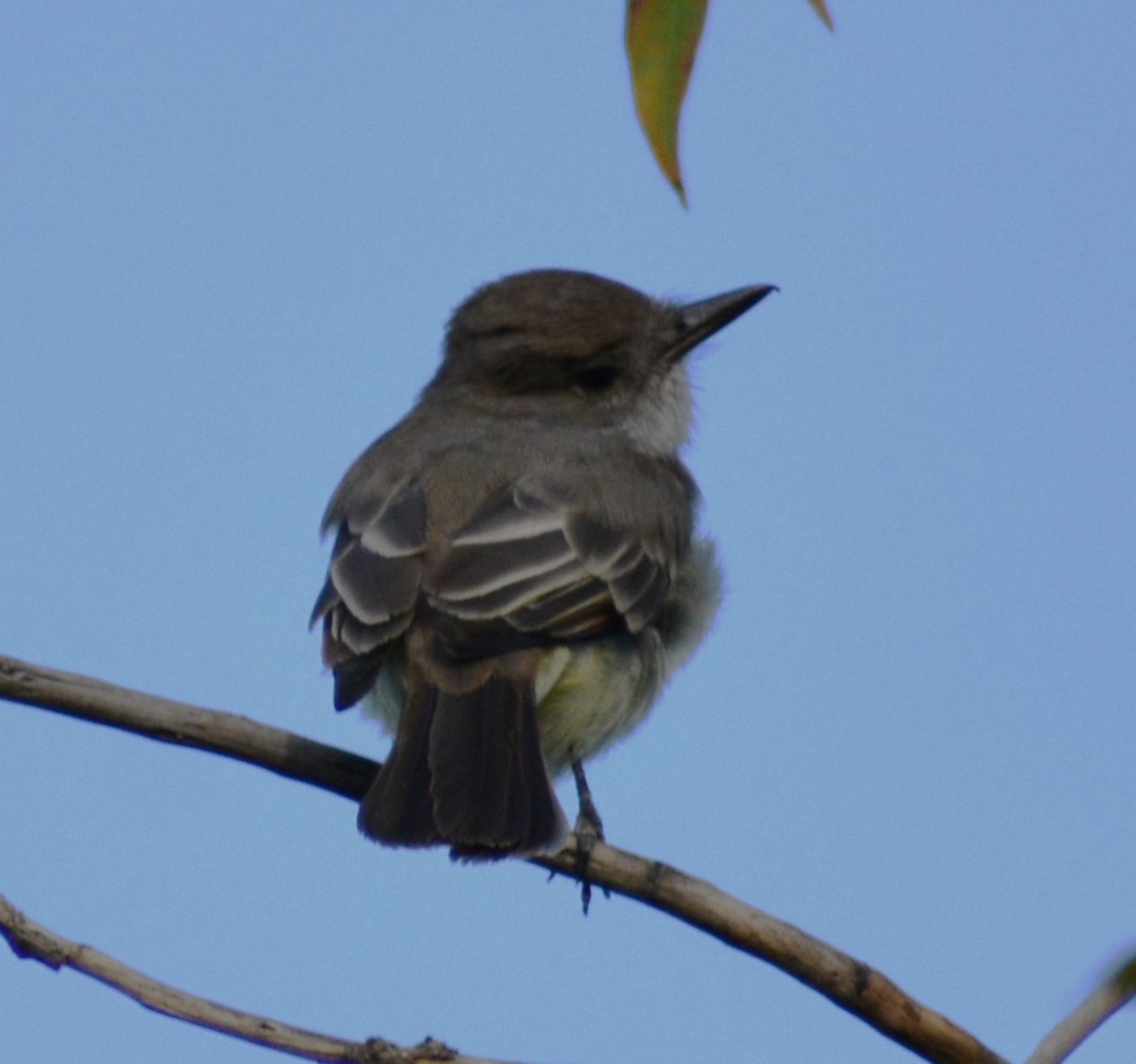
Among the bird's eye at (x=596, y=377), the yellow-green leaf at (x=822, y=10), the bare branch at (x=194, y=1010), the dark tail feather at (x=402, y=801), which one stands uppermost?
the bird's eye at (x=596, y=377)

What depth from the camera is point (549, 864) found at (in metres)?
→ 5.16

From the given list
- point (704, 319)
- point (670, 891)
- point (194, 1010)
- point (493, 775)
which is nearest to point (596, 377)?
point (704, 319)

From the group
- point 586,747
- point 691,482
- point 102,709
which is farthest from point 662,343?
point 102,709

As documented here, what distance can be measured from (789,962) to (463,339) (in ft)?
13.7

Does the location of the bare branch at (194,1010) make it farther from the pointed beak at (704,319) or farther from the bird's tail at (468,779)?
the pointed beak at (704,319)

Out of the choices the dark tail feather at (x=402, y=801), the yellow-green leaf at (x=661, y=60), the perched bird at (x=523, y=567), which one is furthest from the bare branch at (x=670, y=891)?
the yellow-green leaf at (x=661, y=60)

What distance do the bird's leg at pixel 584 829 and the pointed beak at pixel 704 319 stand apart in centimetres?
221

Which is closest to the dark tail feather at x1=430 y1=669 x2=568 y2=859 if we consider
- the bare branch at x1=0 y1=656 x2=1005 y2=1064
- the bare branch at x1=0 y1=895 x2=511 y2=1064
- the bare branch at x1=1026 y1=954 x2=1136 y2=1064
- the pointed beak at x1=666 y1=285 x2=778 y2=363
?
the bare branch at x1=0 y1=656 x2=1005 y2=1064

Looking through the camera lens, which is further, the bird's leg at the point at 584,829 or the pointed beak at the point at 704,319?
the pointed beak at the point at 704,319

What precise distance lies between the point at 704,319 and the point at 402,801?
129 inches

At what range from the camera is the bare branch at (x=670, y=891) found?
396cm

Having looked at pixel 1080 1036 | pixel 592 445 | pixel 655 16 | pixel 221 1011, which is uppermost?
pixel 592 445

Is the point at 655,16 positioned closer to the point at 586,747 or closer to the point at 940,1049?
the point at 940,1049

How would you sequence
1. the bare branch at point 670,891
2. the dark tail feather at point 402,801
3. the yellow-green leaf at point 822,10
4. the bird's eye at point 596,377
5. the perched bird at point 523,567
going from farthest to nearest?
the bird's eye at point 596,377
the perched bird at point 523,567
the dark tail feather at point 402,801
the bare branch at point 670,891
the yellow-green leaf at point 822,10
